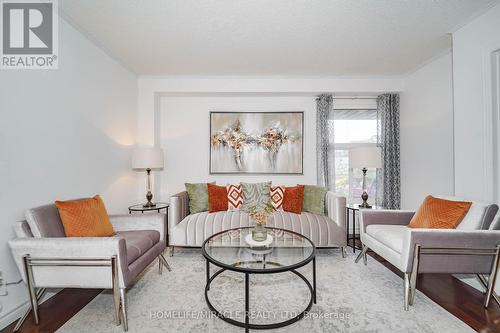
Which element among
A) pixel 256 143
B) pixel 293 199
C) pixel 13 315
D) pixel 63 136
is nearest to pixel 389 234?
pixel 293 199

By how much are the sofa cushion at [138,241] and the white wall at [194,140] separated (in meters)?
1.67

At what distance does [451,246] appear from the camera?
6.03 feet

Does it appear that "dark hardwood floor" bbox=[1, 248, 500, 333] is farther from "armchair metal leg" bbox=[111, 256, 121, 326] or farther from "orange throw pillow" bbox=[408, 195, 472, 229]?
"orange throw pillow" bbox=[408, 195, 472, 229]

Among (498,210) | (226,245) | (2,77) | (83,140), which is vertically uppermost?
(2,77)

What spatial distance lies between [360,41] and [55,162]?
367cm

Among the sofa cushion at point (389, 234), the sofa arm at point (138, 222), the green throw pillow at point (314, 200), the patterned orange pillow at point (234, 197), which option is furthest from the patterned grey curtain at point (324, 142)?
the sofa arm at point (138, 222)

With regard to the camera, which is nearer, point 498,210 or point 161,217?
point 498,210

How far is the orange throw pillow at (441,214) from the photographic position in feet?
6.63

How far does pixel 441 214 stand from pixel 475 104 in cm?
125

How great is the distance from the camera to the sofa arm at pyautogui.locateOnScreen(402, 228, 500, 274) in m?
1.83

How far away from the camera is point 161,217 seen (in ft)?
8.23

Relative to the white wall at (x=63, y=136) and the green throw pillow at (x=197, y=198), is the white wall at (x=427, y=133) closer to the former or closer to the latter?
the green throw pillow at (x=197, y=198)

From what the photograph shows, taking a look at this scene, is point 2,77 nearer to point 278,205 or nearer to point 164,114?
point 164,114

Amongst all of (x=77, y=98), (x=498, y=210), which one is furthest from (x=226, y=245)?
(x=498, y=210)
